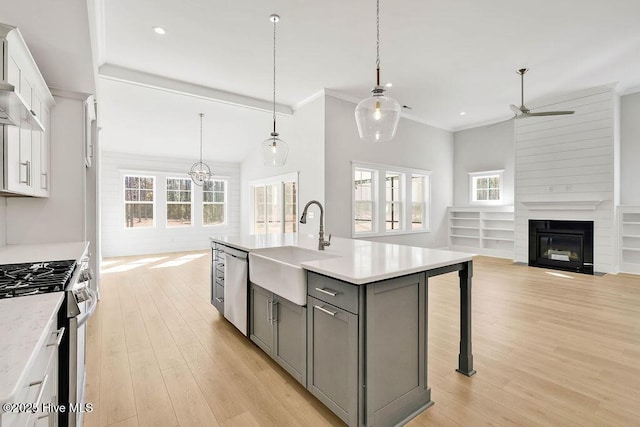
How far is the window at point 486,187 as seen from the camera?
7.61 m

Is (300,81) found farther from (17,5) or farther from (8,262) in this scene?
(8,262)

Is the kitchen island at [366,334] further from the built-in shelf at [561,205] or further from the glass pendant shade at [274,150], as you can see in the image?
the built-in shelf at [561,205]

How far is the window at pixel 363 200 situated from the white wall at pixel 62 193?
454 centimetres

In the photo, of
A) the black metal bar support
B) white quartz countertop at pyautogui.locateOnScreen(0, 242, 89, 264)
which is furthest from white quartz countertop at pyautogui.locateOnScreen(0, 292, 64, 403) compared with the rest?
the black metal bar support

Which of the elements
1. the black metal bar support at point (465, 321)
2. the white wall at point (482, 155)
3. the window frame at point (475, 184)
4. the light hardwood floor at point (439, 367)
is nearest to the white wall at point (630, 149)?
the white wall at point (482, 155)

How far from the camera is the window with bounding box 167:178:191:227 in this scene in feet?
28.5

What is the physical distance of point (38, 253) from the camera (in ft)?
7.45

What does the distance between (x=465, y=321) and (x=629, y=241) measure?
5.84 meters

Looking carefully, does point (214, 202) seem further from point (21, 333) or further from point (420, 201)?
point (21, 333)

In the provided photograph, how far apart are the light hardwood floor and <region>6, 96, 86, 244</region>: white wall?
1.10 m

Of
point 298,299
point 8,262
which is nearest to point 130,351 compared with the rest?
point 8,262

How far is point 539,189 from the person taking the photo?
6.43 metres

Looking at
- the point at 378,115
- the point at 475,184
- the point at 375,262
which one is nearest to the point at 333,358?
the point at 375,262

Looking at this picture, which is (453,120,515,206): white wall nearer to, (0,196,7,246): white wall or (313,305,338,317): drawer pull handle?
(313,305,338,317): drawer pull handle
